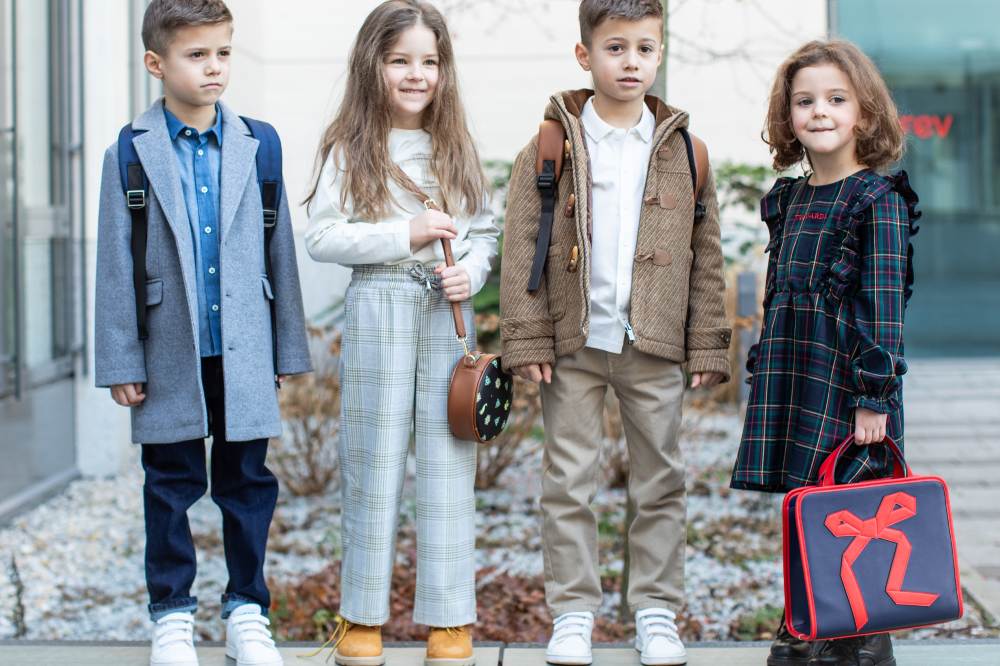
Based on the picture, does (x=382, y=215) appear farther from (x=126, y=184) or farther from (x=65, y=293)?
(x=65, y=293)

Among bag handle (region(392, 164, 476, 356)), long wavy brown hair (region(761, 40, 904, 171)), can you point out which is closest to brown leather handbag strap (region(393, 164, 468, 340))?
bag handle (region(392, 164, 476, 356))

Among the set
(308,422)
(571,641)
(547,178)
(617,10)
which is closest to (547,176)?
(547,178)

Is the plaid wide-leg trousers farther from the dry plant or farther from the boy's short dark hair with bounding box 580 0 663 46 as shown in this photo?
the dry plant

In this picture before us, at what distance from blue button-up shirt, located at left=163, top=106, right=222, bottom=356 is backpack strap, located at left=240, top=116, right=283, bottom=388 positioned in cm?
13

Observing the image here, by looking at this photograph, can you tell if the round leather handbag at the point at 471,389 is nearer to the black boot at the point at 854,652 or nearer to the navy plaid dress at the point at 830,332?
the navy plaid dress at the point at 830,332

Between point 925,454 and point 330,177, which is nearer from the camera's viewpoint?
point 330,177

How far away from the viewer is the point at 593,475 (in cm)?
306

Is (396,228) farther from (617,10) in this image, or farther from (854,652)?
(854,652)

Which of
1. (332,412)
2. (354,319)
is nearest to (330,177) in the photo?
(354,319)

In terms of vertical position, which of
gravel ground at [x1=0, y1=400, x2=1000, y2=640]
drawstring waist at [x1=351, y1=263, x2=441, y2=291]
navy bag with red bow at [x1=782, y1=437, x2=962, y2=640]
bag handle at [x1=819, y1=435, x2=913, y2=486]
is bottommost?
gravel ground at [x1=0, y1=400, x2=1000, y2=640]

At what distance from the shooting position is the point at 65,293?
233 inches

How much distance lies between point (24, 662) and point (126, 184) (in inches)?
54.1

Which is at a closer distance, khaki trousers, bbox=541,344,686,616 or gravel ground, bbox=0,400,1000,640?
khaki trousers, bbox=541,344,686,616

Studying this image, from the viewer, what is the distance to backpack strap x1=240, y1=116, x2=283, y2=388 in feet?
10.00
